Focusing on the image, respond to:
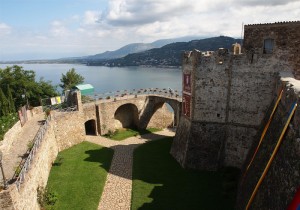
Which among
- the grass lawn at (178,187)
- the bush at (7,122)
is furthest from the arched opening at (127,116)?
the bush at (7,122)

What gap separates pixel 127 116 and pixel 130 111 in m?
0.85

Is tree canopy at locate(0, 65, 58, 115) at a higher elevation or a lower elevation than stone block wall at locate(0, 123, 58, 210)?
higher

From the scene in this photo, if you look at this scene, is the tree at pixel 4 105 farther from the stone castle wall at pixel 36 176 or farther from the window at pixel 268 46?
the window at pixel 268 46

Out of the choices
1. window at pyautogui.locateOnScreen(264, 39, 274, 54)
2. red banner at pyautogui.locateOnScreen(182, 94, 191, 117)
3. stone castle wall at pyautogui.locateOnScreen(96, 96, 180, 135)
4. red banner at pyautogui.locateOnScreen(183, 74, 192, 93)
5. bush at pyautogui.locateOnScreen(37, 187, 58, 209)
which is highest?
window at pyautogui.locateOnScreen(264, 39, 274, 54)

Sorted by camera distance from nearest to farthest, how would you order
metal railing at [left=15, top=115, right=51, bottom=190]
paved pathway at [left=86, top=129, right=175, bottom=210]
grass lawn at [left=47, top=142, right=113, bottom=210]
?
metal railing at [left=15, top=115, right=51, bottom=190] → grass lawn at [left=47, top=142, right=113, bottom=210] → paved pathway at [left=86, top=129, right=175, bottom=210]

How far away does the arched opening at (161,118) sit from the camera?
36.8 m

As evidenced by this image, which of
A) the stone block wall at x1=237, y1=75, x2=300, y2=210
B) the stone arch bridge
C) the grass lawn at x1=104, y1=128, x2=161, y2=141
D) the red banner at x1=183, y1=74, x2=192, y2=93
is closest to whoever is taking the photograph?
the stone block wall at x1=237, y1=75, x2=300, y2=210

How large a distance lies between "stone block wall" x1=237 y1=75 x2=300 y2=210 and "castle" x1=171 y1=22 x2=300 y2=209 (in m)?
0.18

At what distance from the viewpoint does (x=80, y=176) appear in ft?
72.1

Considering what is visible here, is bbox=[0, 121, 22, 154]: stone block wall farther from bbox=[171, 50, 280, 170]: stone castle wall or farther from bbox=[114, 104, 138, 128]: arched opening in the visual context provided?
bbox=[171, 50, 280, 170]: stone castle wall

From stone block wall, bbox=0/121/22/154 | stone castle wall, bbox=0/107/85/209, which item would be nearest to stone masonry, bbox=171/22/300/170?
stone castle wall, bbox=0/107/85/209

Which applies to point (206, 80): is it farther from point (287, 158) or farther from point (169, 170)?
point (287, 158)

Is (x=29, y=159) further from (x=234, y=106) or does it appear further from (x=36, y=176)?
(x=234, y=106)

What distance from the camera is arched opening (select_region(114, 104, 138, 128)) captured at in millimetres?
36000
